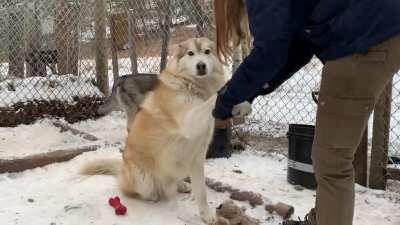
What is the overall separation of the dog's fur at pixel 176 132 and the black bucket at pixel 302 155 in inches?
30.1

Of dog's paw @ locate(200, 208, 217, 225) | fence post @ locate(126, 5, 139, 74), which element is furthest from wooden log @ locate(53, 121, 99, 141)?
dog's paw @ locate(200, 208, 217, 225)

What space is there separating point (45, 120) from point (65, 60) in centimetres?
97

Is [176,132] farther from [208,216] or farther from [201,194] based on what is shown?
[208,216]

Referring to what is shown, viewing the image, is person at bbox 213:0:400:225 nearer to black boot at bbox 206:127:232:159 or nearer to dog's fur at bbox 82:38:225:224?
dog's fur at bbox 82:38:225:224

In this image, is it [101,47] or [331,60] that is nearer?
[331,60]

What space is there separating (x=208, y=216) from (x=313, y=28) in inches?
60.9

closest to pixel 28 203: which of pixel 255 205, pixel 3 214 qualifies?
pixel 3 214

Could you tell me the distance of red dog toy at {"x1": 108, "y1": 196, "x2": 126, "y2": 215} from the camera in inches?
112

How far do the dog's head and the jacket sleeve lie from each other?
4.12ft

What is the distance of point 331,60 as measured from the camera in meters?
1.65

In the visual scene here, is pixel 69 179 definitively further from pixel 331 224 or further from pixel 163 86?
pixel 331 224

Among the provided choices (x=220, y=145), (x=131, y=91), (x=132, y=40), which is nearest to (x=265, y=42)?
(x=220, y=145)

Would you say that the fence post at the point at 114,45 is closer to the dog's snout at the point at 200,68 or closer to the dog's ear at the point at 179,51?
the dog's ear at the point at 179,51

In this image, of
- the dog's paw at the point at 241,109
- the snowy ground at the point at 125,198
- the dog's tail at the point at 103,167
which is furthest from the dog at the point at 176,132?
the dog's paw at the point at 241,109
